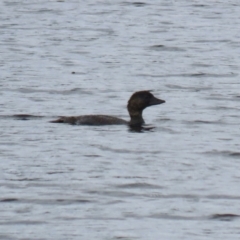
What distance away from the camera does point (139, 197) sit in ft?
41.7

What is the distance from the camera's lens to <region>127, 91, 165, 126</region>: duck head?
17.5 metres

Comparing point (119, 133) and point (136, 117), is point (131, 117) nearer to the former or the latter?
point (136, 117)

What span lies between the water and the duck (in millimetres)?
155

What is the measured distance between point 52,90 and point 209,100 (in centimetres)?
270

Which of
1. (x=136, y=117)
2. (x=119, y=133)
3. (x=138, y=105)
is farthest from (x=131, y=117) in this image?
(x=119, y=133)

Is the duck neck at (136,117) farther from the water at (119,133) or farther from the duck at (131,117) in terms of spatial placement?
the water at (119,133)

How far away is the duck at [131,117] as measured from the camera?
17.0 m

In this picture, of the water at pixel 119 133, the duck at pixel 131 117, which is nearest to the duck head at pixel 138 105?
the duck at pixel 131 117


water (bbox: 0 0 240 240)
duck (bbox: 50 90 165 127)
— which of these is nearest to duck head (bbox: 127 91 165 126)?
duck (bbox: 50 90 165 127)

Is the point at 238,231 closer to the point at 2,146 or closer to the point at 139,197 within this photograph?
the point at 139,197

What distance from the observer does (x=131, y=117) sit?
17.5 metres

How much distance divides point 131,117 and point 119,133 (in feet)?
3.06

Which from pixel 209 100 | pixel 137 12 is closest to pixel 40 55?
pixel 209 100

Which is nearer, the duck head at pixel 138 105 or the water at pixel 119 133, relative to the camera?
the water at pixel 119 133
